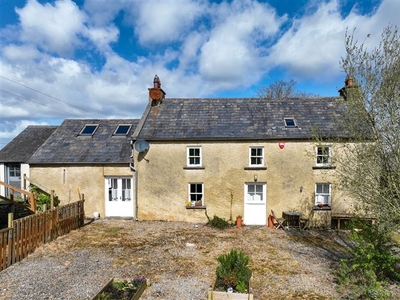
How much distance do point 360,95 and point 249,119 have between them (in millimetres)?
8725

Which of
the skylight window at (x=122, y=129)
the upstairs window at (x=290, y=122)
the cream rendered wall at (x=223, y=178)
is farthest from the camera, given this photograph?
the skylight window at (x=122, y=129)

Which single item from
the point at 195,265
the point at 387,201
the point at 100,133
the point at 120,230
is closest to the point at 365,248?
the point at 387,201

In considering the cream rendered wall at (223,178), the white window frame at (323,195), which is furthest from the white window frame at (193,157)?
the white window frame at (323,195)

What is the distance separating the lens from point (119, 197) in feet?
51.9

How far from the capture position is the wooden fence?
8.35m

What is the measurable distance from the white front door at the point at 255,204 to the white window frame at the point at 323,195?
2.95m

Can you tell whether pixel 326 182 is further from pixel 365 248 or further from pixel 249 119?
pixel 365 248

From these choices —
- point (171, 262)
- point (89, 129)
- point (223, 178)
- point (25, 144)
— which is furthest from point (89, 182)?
point (25, 144)

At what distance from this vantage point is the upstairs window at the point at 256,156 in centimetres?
1475

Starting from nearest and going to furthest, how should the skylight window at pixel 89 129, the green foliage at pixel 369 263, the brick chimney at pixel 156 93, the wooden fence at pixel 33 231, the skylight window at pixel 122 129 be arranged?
the green foliage at pixel 369 263
the wooden fence at pixel 33 231
the brick chimney at pixel 156 93
the skylight window at pixel 122 129
the skylight window at pixel 89 129

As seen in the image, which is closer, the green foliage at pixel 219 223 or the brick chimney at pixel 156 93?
the green foliage at pixel 219 223

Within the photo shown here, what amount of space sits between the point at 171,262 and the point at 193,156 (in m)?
6.88

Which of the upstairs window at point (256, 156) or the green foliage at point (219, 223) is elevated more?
the upstairs window at point (256, 156)

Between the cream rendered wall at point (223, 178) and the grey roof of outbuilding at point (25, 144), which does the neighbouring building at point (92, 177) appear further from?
the grey roof of outbuilding at point (25, 144)
